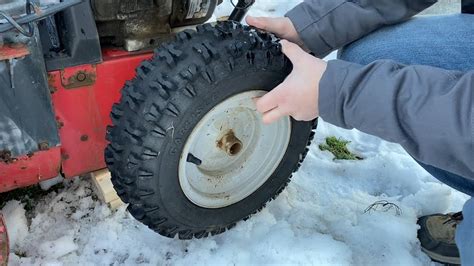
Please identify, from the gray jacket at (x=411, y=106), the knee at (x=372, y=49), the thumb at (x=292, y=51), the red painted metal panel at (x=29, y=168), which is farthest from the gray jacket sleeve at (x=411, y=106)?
the red painted metal panel at (x=29, y=168)

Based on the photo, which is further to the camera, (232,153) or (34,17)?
(232,153)

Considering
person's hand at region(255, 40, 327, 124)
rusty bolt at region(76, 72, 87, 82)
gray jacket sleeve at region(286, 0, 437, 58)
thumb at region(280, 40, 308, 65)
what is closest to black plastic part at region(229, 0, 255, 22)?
gray jacket sleeve at region(286, 0, 437, 58)

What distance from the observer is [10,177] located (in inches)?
54.0

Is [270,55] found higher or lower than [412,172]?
higher

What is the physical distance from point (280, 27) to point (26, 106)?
26.9 inches

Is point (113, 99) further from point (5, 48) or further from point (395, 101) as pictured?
point (395, 101)

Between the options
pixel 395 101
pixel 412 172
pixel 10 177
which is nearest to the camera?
pixel 395 101

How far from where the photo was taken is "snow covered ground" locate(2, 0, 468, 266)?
5.05 feet

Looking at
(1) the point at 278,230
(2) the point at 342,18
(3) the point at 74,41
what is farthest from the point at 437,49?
(3) the point at 74,41

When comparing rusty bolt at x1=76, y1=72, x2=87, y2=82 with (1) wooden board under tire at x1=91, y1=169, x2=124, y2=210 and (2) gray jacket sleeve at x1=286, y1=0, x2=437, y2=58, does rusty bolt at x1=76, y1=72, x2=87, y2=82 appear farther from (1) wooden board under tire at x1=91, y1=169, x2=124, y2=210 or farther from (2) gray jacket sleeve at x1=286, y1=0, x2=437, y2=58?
(2) gray jacket sleeve at x1=286, y1=0, x2=437, y2=58

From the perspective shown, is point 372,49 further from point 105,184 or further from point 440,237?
point 105,184

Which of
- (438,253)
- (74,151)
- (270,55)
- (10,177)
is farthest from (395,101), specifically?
(10,177)

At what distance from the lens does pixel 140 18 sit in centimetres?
142

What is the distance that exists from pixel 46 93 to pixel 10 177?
0.27 metres
